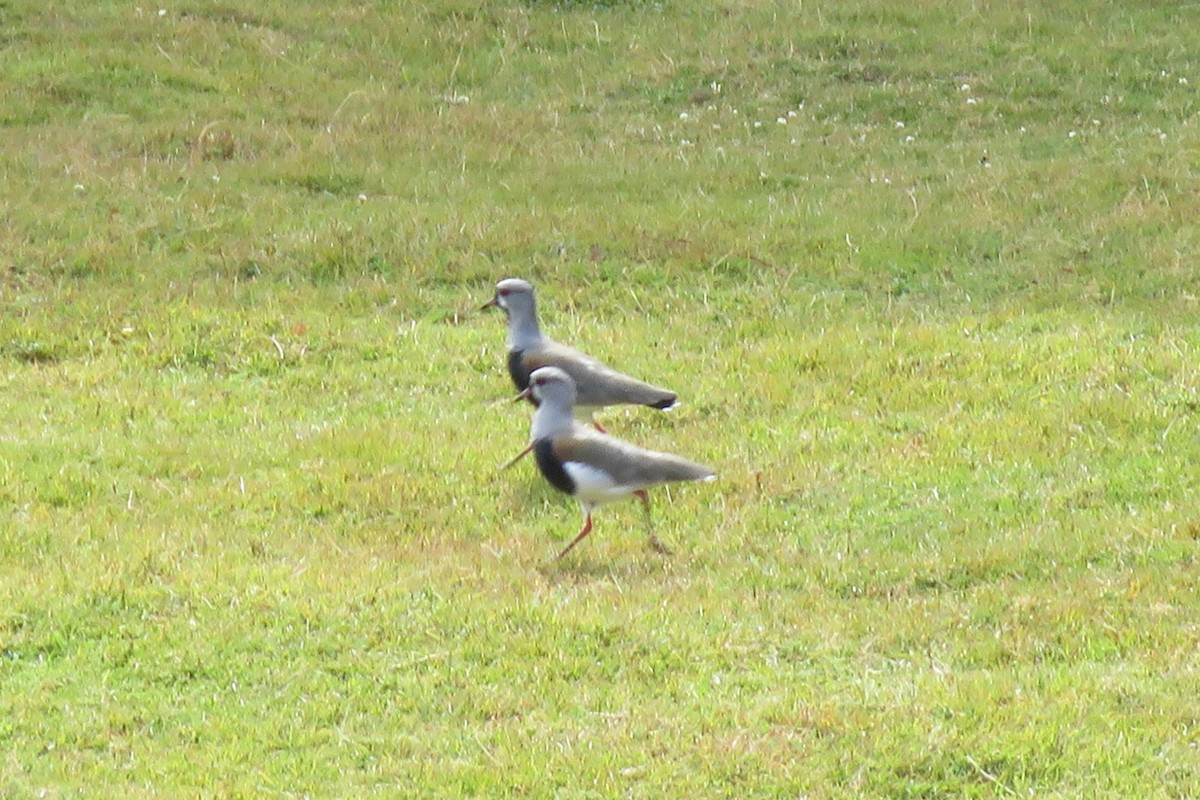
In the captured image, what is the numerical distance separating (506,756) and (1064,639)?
2542 millimetres

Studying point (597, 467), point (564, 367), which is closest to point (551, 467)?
point (597, 467)

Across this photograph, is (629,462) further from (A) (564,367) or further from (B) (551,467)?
(A) (564,367)

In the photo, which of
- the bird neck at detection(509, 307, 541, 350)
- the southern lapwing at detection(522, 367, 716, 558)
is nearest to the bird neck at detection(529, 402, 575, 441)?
the southern lapwing at detection(522, 367, 716, 558)

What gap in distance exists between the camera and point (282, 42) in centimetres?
1844

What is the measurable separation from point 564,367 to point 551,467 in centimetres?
142

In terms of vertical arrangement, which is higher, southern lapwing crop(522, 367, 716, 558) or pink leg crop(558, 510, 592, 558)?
southern lapwing crop(522, 367, 716, 558)

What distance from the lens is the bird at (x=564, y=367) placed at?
991 cm

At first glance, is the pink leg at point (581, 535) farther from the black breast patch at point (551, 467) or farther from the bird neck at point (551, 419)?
the bird neck at point (551, 419)

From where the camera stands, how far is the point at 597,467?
338 inches

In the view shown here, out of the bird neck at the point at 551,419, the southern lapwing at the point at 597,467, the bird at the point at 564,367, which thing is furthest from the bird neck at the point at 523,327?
the southern lapwing at the point at 597,467

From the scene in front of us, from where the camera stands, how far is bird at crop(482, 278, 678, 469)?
9.91m

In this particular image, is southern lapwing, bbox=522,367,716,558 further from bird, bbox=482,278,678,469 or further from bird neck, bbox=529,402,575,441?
bird, bbox=482,278,678,469

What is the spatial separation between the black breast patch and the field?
361 millimetres

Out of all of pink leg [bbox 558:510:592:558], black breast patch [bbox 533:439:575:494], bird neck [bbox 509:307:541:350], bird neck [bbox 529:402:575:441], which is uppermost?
bird neck [bbox 509:307:541:350]
